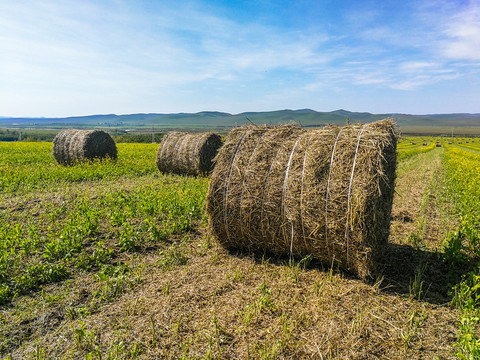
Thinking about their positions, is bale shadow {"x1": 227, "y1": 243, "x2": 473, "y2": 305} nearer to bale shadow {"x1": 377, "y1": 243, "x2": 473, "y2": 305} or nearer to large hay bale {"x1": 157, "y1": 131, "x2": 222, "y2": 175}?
bale shadow {"x1": 377, "y1": 243, "x2": 473, "y2": 305}

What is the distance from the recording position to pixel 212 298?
4.33 meters

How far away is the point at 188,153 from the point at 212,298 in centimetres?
997

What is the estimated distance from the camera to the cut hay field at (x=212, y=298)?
3410mm

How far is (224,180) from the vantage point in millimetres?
5773

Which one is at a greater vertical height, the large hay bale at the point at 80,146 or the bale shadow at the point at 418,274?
the large hay bale at the point at 80,146

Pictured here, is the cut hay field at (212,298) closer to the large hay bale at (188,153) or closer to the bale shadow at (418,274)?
the bale shadow at (418,274)

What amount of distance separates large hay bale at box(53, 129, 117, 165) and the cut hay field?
31.4ft

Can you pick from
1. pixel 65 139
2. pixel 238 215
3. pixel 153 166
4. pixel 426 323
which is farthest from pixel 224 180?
pixel 65 139

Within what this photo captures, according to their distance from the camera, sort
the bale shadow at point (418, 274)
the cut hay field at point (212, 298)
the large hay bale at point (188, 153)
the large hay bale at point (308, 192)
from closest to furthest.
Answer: the cut hay field at point (212, 298)
the bale shadow at point (418, 274)
the large hay bale at point (308, 192)
the large hay bale at point (188, 153)

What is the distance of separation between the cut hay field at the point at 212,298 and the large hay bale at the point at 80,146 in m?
9.57

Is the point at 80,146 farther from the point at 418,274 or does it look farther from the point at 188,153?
the point at 418,274

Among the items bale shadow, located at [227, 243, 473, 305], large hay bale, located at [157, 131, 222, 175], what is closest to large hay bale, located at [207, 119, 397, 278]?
bale shadow, located at [227, 243, 473, 305]

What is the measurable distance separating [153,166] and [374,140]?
531 inches

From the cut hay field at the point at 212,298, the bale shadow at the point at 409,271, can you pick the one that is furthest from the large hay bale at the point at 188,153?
the bale shadow at the point at 409,271
